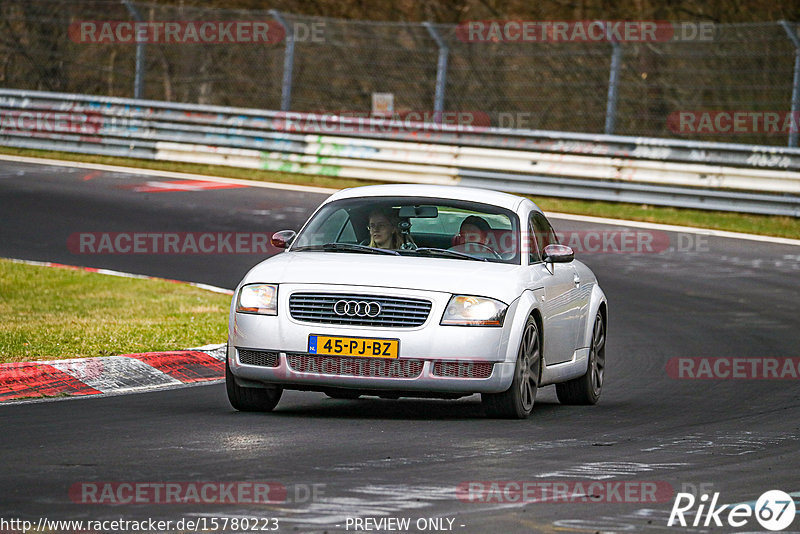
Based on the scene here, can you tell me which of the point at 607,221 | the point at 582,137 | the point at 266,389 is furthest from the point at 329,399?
the point at 582,137

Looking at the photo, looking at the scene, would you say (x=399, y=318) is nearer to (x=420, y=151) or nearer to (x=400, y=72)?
(x=420, y=151)

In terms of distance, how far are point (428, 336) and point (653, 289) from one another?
8.50 m

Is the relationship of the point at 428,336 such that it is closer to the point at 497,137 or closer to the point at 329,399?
the point at 329,399

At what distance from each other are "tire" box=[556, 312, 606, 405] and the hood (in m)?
1.47

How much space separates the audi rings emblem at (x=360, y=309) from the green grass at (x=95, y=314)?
112 inches

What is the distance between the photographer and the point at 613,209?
23156 millimetres

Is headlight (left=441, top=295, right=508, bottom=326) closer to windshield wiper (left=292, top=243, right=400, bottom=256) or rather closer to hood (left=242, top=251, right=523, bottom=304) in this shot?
hood (left=242, top=251, right=523, bottom=304)

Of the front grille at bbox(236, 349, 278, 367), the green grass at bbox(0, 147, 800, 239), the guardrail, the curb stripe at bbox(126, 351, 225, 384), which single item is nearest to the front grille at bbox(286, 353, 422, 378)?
the front grille at bbox(236, 349, 278, 367)

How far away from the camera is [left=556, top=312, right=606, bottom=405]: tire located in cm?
1063

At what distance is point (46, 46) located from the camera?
3008 cm

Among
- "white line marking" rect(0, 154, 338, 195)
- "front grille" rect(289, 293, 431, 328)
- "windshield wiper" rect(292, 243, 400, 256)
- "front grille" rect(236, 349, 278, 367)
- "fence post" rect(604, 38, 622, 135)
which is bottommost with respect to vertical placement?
"front grille" rect(236, 349, 278, 367)

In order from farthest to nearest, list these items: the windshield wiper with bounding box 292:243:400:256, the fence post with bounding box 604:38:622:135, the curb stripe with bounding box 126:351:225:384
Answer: the fence post with bounding box 604:38:622:135 < the curb stripe with bounding box 126:351:225:384 < the windshield wiper with bounding box 292:243:400:256

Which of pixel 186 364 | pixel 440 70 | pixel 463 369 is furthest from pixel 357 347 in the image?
pixel 440 70

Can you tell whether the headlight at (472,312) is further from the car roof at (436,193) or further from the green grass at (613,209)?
the green grass at (613,209)
